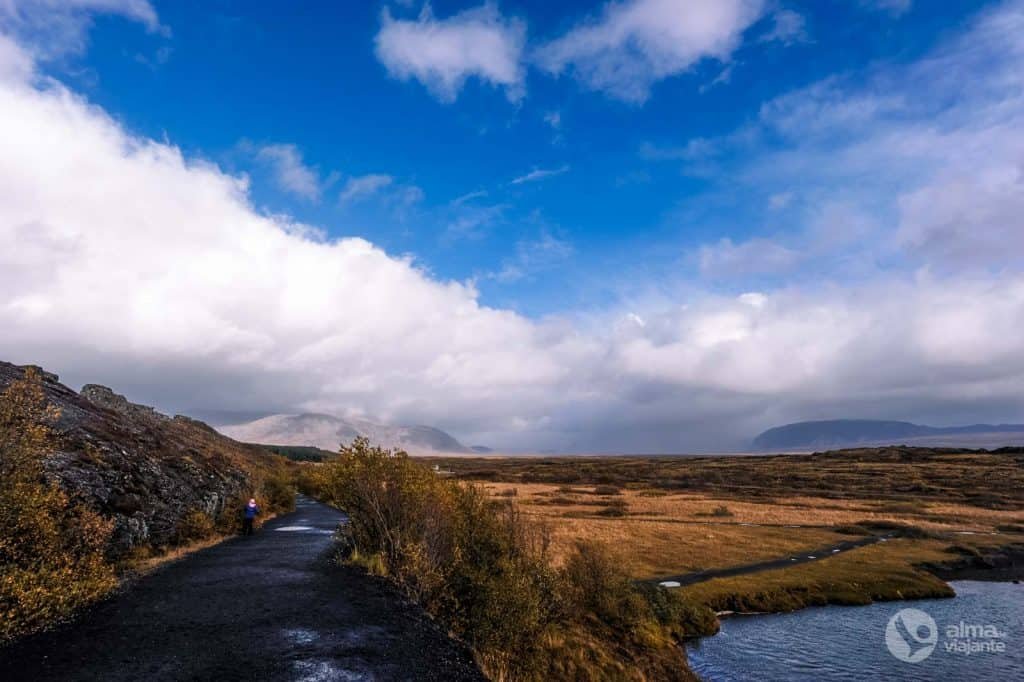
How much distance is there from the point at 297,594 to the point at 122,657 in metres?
7.54

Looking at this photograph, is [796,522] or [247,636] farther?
[796,522]

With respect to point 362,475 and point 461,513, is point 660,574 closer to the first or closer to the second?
point 461,513

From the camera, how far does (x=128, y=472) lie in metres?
32.0

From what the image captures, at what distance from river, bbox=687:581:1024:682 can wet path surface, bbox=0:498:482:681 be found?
60.8 feet

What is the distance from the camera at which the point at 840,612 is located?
39.6m

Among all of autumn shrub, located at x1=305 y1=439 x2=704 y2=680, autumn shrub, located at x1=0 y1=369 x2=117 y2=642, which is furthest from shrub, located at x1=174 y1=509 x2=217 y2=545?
autumn shrub, located at x1=0 y1=369 x2=117 y2=642

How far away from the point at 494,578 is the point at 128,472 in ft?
75.1
